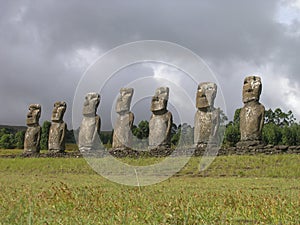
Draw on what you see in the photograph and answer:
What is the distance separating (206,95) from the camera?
814 inches

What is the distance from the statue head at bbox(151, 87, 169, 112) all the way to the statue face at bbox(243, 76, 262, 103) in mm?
4197

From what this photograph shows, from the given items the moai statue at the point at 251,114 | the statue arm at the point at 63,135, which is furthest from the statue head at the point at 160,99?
the statue arm at the point at 63,135

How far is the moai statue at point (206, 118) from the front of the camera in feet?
66.2

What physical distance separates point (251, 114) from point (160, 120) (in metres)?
4.71

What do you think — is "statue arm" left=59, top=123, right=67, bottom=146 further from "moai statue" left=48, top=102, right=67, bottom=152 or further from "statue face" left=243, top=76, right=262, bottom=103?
"statue face" left=243, top=76, right=262, bottom=103

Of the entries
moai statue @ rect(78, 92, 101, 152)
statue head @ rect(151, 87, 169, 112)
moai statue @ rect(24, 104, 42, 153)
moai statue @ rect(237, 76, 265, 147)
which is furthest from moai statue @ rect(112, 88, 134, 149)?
moai statue @ rect(237, 76, 265, 147)

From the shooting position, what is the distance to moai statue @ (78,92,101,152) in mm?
23422

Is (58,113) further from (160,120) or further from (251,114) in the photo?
(251,114)

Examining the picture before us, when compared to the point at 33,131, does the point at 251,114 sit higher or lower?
higher

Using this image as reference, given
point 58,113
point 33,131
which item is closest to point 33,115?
point 33,131

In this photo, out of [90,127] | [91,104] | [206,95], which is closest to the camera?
[206,95]

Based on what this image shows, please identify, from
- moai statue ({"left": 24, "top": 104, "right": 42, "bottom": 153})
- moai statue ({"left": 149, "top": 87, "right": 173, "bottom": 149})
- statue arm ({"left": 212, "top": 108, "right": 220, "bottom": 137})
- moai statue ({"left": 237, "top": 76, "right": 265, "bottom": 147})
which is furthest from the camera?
moai statue ({"left": 24, "top": 104, "right": 42, "bottom": 153})

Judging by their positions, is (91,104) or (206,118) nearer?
(206,118)

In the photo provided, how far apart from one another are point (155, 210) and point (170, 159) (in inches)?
459
